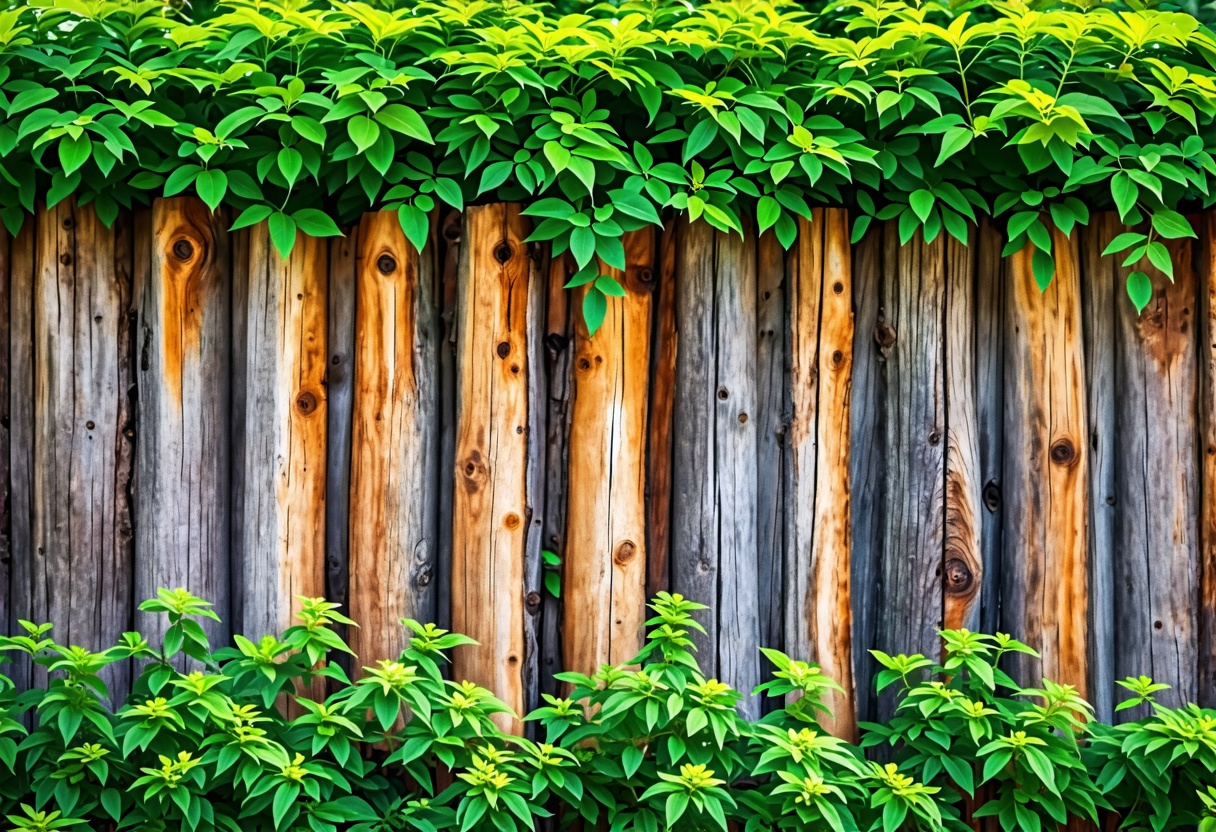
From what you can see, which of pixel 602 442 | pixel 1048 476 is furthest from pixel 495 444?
pixel 1048 476

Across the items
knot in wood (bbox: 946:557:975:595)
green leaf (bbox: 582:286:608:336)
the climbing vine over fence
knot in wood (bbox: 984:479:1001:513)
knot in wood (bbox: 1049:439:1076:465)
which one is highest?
the climbing vine over fence

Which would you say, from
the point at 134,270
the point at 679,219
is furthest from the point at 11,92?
the point at 679,219

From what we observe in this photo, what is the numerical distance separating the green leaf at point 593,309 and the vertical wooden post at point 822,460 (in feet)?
2.70

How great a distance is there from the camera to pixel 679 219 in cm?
439

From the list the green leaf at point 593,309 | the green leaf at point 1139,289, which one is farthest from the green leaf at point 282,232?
the green leaf at point 1139,289

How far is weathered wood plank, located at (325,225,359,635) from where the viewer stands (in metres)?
4.38

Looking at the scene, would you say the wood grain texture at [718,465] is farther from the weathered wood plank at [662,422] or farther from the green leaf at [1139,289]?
the green leaf at [1139,289]

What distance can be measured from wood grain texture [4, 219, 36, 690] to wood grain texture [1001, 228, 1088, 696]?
4.10 m

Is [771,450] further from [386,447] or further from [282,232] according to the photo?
[282,232]

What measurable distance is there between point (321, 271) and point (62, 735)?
2.01 m

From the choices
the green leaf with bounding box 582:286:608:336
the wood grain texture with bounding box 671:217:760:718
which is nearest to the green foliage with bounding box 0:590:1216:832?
the wood grain texture with bounding box 671:217:760:718

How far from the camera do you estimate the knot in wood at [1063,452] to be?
4.37 meters

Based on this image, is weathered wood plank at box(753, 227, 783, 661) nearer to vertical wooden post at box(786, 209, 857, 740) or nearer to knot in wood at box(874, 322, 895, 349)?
vertical wooden post at box(786, 209, 857, 740)

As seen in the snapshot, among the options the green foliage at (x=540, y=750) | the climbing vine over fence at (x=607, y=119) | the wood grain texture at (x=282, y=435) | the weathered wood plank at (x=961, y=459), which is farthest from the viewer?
the weathered wood plank at (x=961, y=459)
